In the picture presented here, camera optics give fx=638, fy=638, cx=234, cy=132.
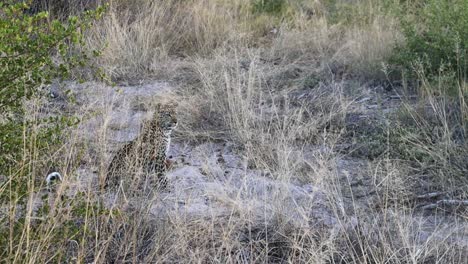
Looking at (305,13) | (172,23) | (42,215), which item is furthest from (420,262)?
(305,13)

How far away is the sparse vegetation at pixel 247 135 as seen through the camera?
10.4 ft

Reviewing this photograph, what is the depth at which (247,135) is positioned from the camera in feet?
16.2

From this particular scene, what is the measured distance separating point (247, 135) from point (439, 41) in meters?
2.05

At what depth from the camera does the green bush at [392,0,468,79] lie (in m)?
5.50

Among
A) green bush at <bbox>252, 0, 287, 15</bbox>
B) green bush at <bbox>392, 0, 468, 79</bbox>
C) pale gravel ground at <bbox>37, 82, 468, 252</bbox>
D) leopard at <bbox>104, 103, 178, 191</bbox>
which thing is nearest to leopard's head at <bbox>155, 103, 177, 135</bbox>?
leopard at <bbox>104, 103, 178, 191</bbox>

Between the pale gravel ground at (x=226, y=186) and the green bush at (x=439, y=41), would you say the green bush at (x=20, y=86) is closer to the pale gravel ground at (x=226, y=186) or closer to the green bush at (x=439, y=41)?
the pale gravel ground at (x=226, y=186)

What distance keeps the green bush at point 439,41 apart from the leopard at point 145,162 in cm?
244

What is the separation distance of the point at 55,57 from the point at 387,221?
4326mm

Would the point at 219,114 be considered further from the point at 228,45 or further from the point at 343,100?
the point at 228,45

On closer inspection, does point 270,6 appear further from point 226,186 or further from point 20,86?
point 20,86

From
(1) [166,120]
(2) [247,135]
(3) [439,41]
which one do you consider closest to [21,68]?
(1) [166,120]

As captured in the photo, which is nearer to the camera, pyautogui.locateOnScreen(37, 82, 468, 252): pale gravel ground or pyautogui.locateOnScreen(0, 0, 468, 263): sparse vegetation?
pyautogui.locateOnScreen(0, 0, 468, 263): sparse vegetation

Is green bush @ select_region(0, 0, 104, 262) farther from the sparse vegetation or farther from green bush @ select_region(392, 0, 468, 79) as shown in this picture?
green bush @ select_region(392, 0, 468, 79)

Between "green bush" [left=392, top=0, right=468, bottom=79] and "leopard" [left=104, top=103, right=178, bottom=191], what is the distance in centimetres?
244
